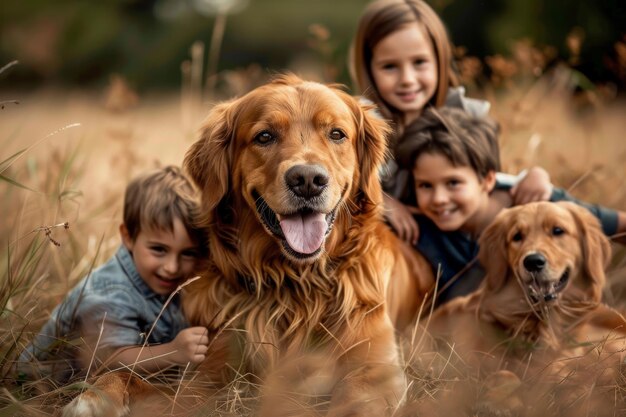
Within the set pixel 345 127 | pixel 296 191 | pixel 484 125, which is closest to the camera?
pixel 296 191

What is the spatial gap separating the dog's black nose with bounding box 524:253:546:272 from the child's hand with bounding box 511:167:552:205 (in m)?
0.75

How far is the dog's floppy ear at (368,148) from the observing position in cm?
313

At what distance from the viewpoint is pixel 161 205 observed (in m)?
3.38

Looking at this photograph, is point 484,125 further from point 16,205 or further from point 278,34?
point 278,34

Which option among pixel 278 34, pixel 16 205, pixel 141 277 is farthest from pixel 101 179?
pixel 278 34

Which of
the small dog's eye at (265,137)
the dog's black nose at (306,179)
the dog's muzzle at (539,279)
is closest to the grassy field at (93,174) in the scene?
the dog's muzzle at (539,279)

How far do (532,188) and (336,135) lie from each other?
130 cm

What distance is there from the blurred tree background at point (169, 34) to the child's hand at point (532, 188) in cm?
513

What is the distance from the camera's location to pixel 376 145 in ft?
10.5

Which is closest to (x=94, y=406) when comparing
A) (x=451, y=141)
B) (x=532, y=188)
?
(x=451, y=141)

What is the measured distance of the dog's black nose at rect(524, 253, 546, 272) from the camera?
3104mm

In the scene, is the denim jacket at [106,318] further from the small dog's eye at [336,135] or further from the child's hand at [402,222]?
the child's hand at [402,222]

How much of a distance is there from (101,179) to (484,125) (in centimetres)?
320

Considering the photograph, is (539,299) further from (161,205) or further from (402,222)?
(161,205)
